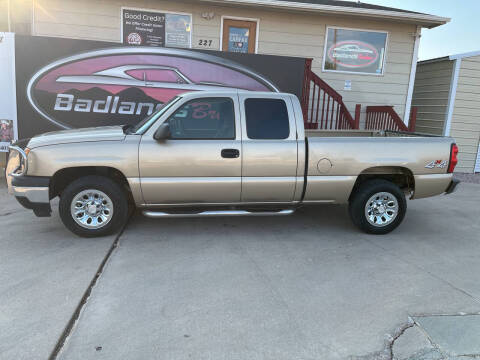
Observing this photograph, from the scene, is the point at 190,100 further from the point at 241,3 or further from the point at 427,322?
the point at 241,3

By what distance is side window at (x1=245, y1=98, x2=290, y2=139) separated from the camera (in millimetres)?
→ 4637

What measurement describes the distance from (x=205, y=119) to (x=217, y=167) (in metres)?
0.64

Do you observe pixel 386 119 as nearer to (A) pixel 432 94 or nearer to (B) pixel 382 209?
(A) pixel 432 94

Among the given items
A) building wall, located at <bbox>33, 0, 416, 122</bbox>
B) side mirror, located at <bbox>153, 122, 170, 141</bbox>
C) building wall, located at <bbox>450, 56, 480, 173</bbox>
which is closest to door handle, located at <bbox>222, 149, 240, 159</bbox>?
side mirror, located at <bbox>153, 122, 170, 141</bbox>

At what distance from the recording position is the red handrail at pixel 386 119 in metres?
8.69

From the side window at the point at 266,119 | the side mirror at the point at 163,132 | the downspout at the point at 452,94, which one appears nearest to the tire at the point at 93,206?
the side mirror at the point at 163,132

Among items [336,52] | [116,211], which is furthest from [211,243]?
[336,52]

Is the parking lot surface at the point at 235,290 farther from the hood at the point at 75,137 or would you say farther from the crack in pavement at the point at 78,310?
the hood at the point at 75,137

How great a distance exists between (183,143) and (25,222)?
104 inches

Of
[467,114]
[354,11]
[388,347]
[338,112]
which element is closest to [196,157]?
[388,347]

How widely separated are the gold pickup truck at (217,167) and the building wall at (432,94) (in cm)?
722

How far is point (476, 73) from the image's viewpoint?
10.6m

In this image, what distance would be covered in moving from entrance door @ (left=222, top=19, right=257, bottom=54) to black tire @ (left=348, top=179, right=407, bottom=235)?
601 cm

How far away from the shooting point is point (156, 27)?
9.19 m
